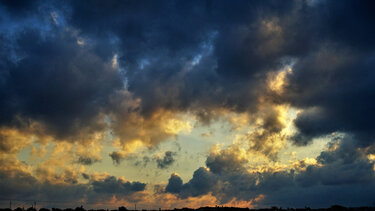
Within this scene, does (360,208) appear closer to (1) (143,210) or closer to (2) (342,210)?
(2) (342,210)

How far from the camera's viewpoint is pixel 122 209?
4867 inches

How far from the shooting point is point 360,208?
332 ft

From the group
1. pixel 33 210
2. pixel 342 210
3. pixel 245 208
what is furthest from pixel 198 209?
pixel 33 210

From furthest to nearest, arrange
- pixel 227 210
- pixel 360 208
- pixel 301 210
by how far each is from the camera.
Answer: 1. pixel 227 210
2. pixel 301 210
3. pixel 360 208

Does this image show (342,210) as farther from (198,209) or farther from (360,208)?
(198,209)

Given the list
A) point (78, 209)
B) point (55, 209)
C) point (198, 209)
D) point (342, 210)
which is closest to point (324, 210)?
point (342, 210)

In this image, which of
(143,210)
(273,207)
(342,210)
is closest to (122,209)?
(143,210)

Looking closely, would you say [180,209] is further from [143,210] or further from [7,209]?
[7,209]

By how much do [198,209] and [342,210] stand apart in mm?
45006

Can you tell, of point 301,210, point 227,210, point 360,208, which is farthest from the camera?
point 227,210

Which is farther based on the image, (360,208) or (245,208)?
(245,208)

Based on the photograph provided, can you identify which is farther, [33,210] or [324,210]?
[33,210]

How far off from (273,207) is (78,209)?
210ft

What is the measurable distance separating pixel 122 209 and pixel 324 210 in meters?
66.4
